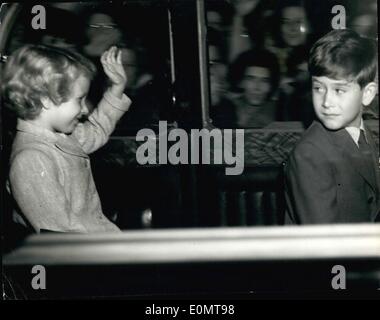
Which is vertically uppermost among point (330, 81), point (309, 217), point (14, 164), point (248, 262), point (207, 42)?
point (207, 42)

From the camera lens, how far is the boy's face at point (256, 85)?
2418 millimetres

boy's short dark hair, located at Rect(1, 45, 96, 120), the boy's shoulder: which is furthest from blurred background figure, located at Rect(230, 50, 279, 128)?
boy's short dark hair, located at Rect(1, 45, 96, 120)

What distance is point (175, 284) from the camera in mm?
2428

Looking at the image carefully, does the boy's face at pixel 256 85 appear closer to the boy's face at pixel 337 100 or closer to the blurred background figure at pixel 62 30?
the boy's face at pixel 337 100

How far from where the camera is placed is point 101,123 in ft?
8.07

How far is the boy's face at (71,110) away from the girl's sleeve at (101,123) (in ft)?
0.11

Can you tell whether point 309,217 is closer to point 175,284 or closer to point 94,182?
point 175,284

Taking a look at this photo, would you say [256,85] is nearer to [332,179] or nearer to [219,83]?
[219,83]

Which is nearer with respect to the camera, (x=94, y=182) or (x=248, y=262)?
(x=248, y=262)

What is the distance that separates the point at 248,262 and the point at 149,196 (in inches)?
19.3

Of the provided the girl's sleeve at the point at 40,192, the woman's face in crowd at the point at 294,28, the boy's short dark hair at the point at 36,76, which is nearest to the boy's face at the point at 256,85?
the woman's face in crowd at the point at 294,28

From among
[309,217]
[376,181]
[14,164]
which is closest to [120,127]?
[14,164]

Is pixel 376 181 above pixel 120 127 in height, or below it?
below

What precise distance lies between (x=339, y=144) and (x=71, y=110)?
1.05 meters
